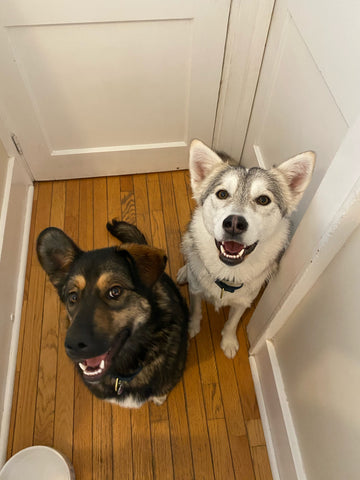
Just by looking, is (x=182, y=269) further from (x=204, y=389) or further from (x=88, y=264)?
(x=88, y=264)

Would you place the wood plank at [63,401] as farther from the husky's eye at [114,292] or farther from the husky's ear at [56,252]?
the husky's eye at [114,292]

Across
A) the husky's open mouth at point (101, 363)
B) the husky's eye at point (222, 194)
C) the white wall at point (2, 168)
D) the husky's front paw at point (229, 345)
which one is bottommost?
the husky's front paw at point (229, 345)

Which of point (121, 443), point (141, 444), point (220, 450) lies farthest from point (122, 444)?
point (220, 450)

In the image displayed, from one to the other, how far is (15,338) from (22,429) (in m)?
0.57

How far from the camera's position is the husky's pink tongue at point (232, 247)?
1558mm

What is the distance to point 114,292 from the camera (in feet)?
4.60

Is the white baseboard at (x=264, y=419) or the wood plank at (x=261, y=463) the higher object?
the white baseboard at (x=264, y=419)

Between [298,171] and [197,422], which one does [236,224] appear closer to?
[298,171]

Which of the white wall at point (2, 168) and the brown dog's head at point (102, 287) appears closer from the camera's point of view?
the brown dog's head at point (102, 287)

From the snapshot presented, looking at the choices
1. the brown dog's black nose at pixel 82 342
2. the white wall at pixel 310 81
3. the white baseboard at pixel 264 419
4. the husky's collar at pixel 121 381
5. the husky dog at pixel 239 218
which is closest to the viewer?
the brown dog's black nose at pixel 82 342

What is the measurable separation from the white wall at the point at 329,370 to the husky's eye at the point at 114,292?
85 centimetres

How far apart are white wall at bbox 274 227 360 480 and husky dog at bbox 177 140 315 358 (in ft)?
0.98

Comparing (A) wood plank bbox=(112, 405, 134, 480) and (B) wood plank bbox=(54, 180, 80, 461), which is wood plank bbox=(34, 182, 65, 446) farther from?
(A) wood plank bbox=(112, 405, 134, 480)

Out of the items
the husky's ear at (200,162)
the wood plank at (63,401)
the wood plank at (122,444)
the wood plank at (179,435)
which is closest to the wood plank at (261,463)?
the wood plank at (179,435)
